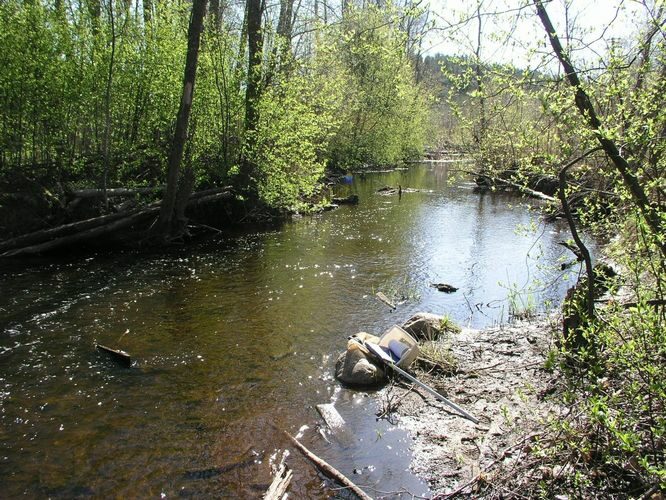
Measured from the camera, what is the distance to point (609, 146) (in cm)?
425

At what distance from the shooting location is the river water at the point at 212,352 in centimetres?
482

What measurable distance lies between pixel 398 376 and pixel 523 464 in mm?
2667

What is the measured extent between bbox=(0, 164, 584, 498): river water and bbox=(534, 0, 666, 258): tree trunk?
3.69ft

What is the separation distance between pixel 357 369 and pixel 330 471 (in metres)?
1.96

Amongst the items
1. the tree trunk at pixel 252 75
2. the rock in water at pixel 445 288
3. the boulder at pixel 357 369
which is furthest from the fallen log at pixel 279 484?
the tree trunk at pixel 252 75

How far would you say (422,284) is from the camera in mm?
11141

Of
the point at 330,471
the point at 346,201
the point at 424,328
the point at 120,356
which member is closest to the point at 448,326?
the point at 424,328

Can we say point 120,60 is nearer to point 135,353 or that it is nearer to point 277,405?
point 135,353

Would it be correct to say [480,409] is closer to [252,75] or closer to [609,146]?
[609,146]

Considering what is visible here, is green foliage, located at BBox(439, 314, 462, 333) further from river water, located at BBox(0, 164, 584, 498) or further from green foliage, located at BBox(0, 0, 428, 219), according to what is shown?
green foliage, located at BBox(0, 0, 428, 219)

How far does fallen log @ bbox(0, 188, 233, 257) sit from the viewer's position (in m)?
11.5

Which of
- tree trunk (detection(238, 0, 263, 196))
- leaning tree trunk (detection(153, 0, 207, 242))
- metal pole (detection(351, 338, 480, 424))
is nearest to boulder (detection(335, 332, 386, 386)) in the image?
metal pole (detection(351, 338, 480, 424))

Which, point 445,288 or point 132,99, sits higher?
point 132,99

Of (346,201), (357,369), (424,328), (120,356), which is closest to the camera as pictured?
(357,369)
